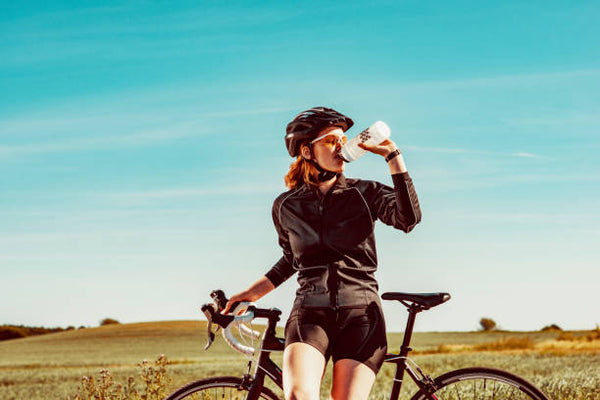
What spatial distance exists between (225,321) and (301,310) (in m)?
0.59


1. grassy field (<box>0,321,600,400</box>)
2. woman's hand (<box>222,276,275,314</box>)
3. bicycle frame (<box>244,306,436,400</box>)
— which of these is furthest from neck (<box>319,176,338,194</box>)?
grassy field (<box>0,321,600,400</box>)

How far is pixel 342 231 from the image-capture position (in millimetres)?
4098

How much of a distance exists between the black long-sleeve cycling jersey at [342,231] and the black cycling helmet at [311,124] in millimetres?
294

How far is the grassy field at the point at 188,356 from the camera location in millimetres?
19984

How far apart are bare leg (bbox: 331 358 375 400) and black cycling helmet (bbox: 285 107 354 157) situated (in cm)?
136

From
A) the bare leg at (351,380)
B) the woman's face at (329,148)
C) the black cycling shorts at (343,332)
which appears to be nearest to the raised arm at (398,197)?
the woman's face at (329,148)

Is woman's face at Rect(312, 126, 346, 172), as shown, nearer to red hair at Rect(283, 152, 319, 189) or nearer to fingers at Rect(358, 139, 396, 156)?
red hair at Rect(283, 152, 319, 189)

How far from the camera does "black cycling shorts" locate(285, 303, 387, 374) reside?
12.9 ft

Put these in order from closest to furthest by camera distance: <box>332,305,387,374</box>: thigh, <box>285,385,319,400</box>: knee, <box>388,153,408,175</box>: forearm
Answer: <box>285,385,319,400</box>: knee, <box>332,305,387,374</box>: thigh, <box>388,153,408,175</box>: forearm

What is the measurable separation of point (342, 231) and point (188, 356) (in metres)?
42.6

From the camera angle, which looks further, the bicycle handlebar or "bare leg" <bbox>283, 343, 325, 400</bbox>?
the bicycle handlebar

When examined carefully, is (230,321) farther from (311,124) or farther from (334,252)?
(311,124)

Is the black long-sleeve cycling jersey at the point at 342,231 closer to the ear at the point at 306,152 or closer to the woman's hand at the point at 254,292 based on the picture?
the ear at the point at 306,152

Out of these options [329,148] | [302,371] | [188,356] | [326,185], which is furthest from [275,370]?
[188,356]
